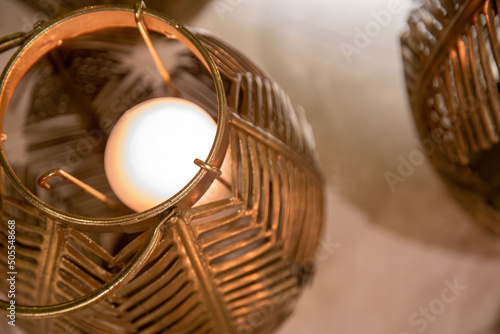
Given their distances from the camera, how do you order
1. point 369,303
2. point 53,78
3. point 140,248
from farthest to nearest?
1. point 369,303
2. point 53,78
3. point 140,248

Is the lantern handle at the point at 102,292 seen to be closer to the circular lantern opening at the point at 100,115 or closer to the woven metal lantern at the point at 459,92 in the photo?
the circular lantern opening at the point at 100,115

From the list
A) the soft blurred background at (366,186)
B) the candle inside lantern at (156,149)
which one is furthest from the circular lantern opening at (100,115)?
the soft blurred background at (366,186)

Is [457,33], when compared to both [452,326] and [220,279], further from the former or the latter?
[452,326]

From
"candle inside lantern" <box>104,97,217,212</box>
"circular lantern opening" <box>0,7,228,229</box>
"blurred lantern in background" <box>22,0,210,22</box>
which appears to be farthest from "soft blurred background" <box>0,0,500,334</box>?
"candle inside lantern" <box>104,97,217,212</box>

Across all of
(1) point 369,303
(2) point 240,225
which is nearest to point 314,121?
(1) point 369,303

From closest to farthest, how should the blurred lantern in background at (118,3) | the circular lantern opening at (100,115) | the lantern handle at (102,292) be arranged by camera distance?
the lantern handle at (102,292) < the circular lantern opening at (100,115) < the blurred lantern in background at (118,3)

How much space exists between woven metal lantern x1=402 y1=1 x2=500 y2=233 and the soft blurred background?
109mm

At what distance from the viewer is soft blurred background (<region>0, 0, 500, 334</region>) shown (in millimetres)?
569

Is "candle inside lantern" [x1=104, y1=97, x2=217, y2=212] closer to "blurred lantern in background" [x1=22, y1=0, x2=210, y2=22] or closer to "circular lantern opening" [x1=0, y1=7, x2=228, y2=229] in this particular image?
"circular lantern opening" [x1=0, y1=7, x2=228, y2=229]

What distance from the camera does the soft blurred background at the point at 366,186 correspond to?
0.57 m

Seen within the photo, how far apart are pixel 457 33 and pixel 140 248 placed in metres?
0.27

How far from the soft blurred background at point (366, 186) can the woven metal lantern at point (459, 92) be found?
4.3 inches

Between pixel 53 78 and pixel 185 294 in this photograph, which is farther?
pixel 53 78

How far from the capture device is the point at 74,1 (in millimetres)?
496
